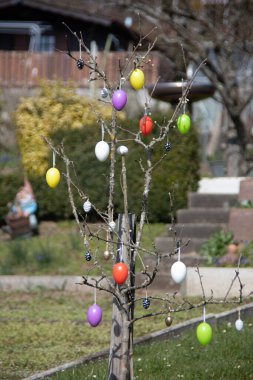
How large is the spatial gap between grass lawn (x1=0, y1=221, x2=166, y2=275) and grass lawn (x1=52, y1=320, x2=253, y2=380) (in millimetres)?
4671

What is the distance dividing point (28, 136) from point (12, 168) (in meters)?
0.94

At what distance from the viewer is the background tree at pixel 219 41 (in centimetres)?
1970

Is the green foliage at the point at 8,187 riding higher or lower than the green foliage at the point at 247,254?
higher

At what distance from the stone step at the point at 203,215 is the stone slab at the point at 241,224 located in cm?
131

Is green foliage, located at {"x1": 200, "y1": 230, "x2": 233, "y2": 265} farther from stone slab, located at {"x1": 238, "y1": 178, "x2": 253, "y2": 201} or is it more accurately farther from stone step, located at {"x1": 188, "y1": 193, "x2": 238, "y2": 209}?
stone step, located at {"x1": 188, "y1": 193, "x2": 238, "y2": 209}

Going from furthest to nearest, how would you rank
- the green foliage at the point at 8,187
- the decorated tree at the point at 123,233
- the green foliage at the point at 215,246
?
the green foliage at the point at 8,187, the green foliage at the point at 215,246, the decorated tree at the point at 123,233

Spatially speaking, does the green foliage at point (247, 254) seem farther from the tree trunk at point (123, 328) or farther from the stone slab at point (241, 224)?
the tree trunk at point (123, 328)

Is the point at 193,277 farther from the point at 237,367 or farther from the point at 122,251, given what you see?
A: the point at 122,251

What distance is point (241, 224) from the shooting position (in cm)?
1466

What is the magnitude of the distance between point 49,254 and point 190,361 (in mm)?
6979

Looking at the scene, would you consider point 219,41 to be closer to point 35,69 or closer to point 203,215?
point 203,215

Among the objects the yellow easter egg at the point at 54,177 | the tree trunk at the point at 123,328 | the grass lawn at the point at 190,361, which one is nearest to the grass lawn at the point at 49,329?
the grass lawn at the point at 190,361

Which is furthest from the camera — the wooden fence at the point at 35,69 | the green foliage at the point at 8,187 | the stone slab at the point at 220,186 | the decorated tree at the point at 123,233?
the wooden fence at the point at 35,69

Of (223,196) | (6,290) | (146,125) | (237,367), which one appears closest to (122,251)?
(146,125)
